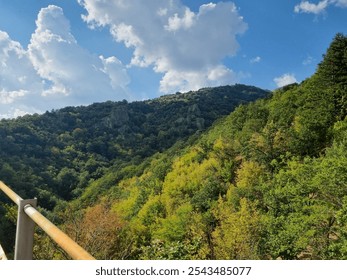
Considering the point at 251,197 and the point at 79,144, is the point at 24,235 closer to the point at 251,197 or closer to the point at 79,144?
the point at 251,197

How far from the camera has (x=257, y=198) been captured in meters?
38.1

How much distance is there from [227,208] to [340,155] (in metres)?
14.4

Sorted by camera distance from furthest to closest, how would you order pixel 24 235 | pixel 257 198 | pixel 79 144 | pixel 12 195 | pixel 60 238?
pixel 79 144, pixel 257 198, pixel 12 195, pixel 24 235, pixel 60 238

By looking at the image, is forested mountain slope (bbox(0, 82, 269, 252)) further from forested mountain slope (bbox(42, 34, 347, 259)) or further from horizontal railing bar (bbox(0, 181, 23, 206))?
horizontal railing bar (bbox(0, 181, 23, 206))

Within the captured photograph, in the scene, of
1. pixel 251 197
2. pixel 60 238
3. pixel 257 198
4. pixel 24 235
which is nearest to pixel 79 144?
pixel 251 197

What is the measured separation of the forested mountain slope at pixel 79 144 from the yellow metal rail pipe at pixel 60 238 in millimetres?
70454

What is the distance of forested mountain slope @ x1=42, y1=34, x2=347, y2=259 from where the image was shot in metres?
24.2

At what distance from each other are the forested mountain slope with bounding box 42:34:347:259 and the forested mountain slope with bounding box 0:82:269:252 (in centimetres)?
3381

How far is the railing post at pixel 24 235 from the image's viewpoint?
245cm

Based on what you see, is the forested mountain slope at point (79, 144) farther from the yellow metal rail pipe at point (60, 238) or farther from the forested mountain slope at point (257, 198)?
the yellow metal rail pipe at point (60, 238)

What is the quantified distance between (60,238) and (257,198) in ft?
125

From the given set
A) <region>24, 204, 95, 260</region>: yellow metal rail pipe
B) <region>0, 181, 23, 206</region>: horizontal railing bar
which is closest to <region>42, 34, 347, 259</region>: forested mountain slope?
<region>0, 181, 23, 206</region>: horizontal railing bar

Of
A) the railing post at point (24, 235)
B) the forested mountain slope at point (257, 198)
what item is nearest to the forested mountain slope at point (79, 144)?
the forested mountain slope at point (257, 198)
